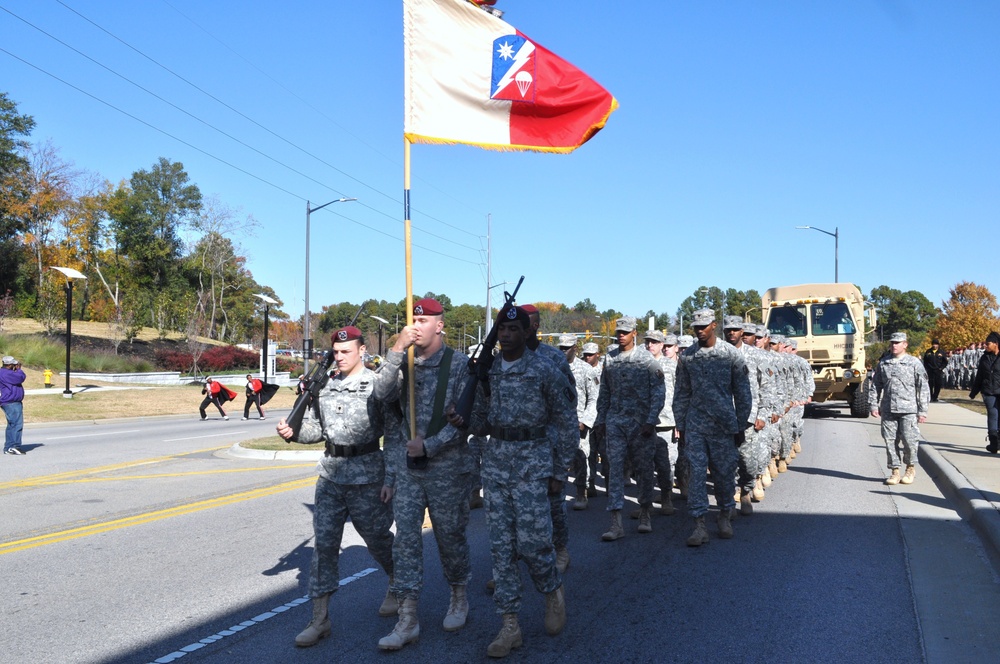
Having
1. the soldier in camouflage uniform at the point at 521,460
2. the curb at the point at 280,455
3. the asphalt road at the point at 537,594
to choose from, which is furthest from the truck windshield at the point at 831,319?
the soldier in camouflage uniform at the point at 521,460

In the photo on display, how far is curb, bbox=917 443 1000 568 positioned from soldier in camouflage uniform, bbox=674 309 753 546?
87.0 inches

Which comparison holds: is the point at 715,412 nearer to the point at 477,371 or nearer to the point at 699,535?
the point at 699,535

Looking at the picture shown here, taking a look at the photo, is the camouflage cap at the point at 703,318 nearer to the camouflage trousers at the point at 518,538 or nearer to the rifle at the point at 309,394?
the camouflage trousers at the point at 518,538

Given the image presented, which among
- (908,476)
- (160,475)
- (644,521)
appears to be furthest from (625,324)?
(160,475)

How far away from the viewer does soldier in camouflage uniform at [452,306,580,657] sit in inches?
195

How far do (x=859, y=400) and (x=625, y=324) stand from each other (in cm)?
1660

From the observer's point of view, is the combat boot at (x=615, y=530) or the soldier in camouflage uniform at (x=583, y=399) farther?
the soldier in camouflage uniform at (x=583, y=399)

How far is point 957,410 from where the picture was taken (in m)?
25.0

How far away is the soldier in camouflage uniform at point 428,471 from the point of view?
197 inches

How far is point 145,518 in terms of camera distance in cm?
906

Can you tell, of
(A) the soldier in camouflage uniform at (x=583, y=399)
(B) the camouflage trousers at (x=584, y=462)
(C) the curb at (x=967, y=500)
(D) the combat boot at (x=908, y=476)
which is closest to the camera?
(C) the curb at (x=967, y=500)

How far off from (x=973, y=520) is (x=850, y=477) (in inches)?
135

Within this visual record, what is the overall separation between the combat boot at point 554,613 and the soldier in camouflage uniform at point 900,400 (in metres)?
7.37

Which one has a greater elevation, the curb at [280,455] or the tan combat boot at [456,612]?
the tan combat boot at [456,612]
